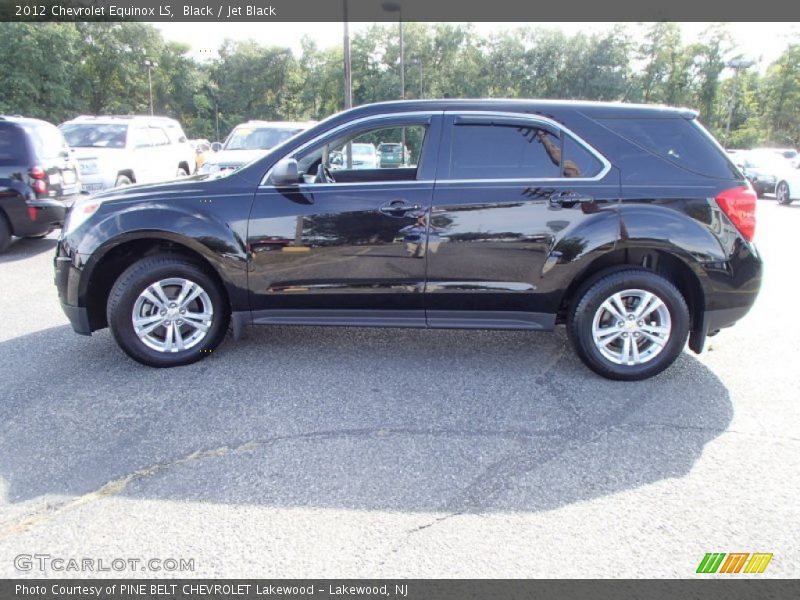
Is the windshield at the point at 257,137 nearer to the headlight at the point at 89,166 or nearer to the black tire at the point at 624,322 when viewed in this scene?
the headlight at the point at 89,166

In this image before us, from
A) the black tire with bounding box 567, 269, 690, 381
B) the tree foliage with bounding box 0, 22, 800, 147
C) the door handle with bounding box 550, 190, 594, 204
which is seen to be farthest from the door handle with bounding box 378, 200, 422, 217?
the tree foliage with bounding box 0, 22, 800, 147

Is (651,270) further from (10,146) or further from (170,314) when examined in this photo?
(10,146)

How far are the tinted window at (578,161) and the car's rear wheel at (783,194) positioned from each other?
657 inches

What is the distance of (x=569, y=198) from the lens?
3961 mm

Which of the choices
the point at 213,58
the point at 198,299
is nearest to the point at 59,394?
the point at 198,299

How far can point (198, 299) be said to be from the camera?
4.32 metres

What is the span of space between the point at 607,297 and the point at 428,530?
87.3 inches

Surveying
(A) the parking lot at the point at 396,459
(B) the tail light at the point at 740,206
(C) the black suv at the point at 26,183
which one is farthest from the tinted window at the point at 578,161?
(C) the black suv at the point at 26,183

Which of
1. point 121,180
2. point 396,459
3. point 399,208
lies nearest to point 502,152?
point 399,208

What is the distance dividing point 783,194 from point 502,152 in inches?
679
